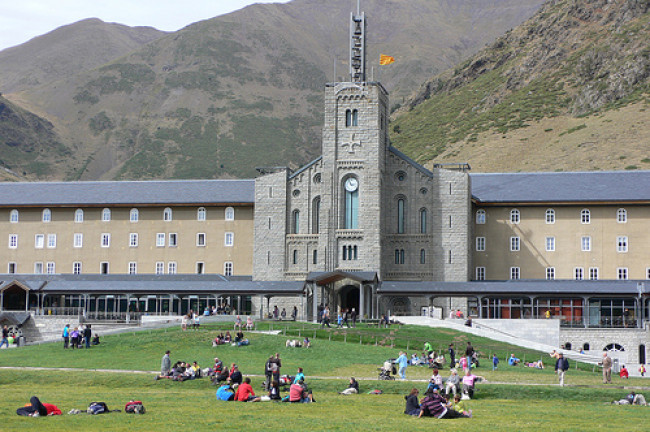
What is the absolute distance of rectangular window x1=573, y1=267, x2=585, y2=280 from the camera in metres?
86.1

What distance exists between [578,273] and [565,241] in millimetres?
3257

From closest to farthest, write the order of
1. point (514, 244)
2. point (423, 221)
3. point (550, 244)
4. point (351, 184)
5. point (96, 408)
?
point (96, 408) → point (351, 184) → point (423, 221) → point (550, 244) → point (514, 244)

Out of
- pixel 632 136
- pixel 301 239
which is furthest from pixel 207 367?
pixel 632 136

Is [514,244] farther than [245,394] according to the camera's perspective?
Yes

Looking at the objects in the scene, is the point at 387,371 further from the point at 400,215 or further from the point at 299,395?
the point at 400,215

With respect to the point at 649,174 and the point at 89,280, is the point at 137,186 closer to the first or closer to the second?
the point at 89,280

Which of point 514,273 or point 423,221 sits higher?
point 423,221

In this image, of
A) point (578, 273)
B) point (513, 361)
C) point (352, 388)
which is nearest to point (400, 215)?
point (578, 273)

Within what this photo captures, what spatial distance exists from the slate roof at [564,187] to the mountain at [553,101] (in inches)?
1837

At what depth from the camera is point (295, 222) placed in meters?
88.4

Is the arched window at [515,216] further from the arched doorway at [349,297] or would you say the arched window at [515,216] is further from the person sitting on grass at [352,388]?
the person sitting on grass at [352,388]

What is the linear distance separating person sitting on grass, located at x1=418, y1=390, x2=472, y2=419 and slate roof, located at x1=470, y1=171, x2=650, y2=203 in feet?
189

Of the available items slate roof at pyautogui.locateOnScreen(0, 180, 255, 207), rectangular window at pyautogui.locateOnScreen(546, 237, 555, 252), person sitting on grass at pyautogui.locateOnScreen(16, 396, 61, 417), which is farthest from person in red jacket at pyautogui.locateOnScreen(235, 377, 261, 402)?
rectangular window at pyautogui.locateOnScreen(546, 237, 555, 252)

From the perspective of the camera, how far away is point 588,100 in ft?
528
